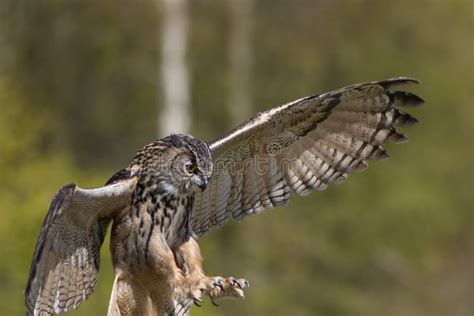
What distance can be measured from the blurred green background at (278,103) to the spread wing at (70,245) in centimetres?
713

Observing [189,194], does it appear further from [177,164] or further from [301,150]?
[301,150]

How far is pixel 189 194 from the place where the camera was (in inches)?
270

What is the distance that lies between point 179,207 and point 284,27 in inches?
786

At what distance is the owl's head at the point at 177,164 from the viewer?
6676 millimetres

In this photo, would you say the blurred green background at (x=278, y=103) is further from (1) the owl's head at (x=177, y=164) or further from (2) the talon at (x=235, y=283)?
(2) the talon at (x=235, y=283)

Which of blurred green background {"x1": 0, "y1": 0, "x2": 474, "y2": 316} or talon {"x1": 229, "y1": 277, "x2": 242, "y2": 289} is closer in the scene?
talon {"x1": 229, "y1": 277, "x2": 242, "y2": 289}

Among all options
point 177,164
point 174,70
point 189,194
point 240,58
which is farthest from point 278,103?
point 177,164

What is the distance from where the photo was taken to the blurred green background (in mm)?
17359

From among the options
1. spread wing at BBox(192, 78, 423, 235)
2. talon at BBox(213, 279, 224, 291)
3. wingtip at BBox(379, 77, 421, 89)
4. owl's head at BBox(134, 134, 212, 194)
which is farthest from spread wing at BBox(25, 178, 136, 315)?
wingtip at BBox(379, 77, 421, 89)

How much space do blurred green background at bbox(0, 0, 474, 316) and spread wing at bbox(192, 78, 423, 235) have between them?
21.6ft

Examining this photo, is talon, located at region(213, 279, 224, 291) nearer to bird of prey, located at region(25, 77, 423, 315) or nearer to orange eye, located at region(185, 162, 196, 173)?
bird of prey, located at region(25, 77, 423, 315)

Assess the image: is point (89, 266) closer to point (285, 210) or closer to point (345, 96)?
point (345, 96)

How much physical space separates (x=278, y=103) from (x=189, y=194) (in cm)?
1695

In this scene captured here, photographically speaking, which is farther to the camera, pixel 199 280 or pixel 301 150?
pixel 301 150
